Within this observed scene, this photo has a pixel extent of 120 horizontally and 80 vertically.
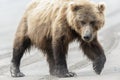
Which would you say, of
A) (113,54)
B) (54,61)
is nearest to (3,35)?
(113,54)

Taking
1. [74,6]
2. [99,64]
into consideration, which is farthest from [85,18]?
[99,64]

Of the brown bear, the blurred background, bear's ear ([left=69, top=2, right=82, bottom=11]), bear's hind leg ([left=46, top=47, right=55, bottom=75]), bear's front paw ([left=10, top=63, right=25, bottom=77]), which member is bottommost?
the blurred background

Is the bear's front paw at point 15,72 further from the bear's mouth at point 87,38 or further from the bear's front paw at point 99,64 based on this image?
the bear's mouth at point 87,38

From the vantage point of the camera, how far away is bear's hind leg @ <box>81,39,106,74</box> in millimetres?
12516

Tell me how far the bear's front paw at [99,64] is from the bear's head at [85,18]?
702 millimetres

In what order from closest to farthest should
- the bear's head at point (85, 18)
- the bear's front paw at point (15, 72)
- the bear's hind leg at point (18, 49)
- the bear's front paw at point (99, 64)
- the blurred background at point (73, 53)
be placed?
the bear's head at point (85, 18), the bear's front paw at point (99, 64), the bear's front paw at point (15, 72), the bear's hind leg at point (18, 49), the blurred background at point (73, 53)

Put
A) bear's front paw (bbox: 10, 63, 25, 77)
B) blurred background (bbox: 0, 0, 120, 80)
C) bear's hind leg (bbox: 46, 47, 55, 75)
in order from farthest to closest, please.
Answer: blurred background (bbox: 0, 0, 120, 80) < bear's front paw (bbox: 10, 63, 25, 77) < bear's hind leg (bbox: 46, 47, 55, 75)

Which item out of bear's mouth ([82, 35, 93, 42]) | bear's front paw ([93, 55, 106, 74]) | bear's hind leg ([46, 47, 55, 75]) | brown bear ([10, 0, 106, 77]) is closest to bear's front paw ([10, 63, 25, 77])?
brown bear ([10, 0, 106, 77])

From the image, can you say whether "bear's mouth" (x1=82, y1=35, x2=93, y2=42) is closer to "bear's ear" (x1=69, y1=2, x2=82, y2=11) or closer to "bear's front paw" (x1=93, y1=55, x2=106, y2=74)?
"bear's ear" (x1=69, y1=2, x2=82, y2=11)

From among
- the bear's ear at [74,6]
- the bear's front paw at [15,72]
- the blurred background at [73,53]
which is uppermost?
the bear's ear at [74,6]

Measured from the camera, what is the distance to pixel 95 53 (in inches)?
498

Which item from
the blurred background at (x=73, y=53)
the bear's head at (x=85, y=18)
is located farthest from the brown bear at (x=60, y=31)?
the blurred background at (x=73, y=53)

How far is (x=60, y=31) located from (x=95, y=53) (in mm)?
998

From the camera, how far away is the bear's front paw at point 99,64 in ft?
40.9
